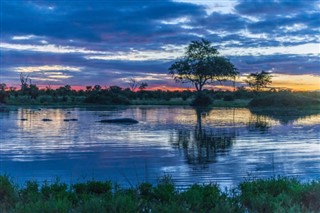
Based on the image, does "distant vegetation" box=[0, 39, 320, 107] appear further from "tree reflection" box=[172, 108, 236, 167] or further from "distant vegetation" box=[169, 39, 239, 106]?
"tree reflection" box=[172, 108, 236, 167]

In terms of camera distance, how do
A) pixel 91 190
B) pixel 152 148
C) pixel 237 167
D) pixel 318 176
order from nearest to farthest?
pixel 91 190 < pixel 318 176 < pixel 237 167 < pixel 152 148

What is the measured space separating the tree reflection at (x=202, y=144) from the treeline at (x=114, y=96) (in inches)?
1961

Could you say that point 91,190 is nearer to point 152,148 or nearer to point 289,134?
point 152,148

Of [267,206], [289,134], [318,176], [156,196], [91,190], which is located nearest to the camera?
[267,206]

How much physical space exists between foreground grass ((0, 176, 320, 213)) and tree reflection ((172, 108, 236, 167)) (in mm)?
5094

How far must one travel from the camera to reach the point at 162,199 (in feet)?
29.1

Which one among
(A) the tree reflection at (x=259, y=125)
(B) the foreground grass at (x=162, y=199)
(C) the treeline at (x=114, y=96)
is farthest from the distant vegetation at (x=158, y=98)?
(B) the foreground grass at (x=162, y=199)

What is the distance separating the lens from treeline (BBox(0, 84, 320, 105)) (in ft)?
252

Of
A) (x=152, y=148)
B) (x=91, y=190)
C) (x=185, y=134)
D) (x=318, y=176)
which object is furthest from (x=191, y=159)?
(x=185, y=134)

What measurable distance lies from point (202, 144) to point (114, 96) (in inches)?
2288

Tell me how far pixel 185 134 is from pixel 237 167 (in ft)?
37.2

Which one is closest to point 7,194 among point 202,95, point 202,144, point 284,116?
point 202,144

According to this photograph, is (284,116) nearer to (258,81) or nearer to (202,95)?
(202,95)

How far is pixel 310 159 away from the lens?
15383 mm
